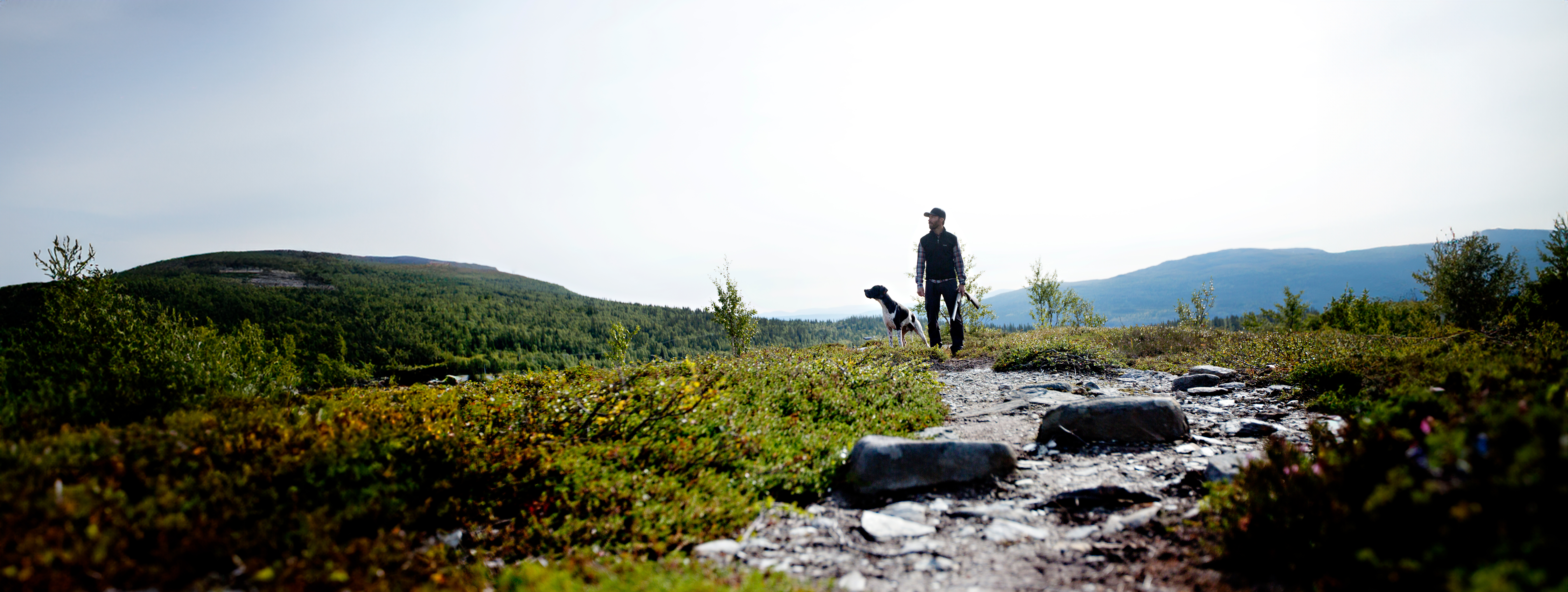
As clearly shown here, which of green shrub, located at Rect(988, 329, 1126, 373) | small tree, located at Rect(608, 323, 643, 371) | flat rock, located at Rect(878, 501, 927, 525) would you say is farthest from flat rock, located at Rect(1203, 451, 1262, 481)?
small tree, located at Rect(608, 323, 643, 371)

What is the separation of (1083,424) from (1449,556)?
4.00m

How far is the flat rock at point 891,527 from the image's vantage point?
3.88 metres

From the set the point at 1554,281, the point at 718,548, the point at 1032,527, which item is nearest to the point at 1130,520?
the point at 1032,527

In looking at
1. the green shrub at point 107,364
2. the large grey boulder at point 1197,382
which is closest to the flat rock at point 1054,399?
the large grey boulder at point 1197,382

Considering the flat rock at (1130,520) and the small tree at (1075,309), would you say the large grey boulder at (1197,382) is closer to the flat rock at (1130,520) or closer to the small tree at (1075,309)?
the flat rock at (1130,520)

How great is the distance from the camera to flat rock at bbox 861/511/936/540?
388 centimetres

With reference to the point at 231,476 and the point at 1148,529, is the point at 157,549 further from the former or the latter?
the point at 1148,529

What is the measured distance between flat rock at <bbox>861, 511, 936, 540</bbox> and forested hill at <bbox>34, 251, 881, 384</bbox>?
2684 inches

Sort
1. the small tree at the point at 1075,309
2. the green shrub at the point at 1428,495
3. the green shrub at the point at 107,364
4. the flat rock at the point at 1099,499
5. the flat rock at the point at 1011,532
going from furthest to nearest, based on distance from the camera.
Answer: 1. the small tree at the point at 1075,309
2. the green shrub at the point at 107,364
3. the flat rock at the point at 1099,499
4. the flat rock at the point at 1011,532
5. the green shrub at the point at 1428,495

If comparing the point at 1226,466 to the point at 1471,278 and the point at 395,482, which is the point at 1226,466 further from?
the point at 1471,278

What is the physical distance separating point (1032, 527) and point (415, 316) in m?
151

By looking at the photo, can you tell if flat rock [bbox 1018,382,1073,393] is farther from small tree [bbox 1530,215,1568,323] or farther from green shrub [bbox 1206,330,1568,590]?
small tree [bbox 1530,215,1568,323]

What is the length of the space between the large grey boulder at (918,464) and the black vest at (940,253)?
30.1ft

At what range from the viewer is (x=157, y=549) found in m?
2.76
